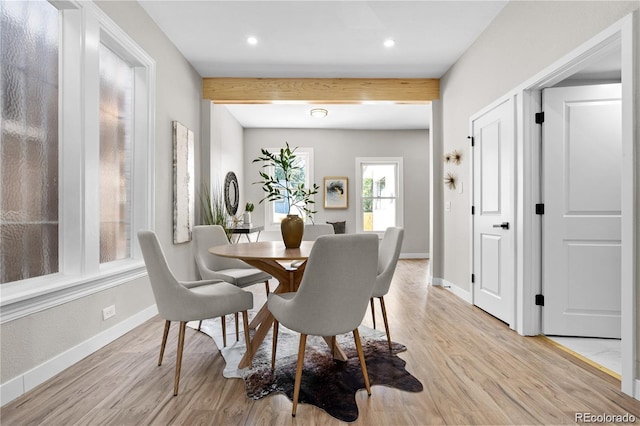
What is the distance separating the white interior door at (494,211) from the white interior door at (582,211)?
0.28 m

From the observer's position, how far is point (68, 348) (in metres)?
2.22

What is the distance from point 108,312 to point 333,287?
2.00 metres

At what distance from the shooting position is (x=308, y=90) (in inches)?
186

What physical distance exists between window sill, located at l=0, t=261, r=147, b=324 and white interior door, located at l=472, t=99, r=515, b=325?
3.28 m

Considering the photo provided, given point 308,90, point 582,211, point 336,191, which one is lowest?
point 582,211

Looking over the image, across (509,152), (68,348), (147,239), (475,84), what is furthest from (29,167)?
(475,84)

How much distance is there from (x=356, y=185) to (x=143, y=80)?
4955 mm

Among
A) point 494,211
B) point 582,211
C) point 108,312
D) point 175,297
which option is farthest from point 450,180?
point 108,312

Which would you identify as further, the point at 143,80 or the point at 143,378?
the point at 143,80

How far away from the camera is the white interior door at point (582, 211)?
105 inches

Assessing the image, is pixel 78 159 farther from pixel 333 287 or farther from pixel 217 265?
pixel 333 287

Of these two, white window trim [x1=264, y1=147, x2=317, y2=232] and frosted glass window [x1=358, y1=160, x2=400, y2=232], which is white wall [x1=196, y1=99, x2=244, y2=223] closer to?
white window trim [x1=264, y1=147, x2=317, y2=232]

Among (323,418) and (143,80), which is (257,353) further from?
(143,80)

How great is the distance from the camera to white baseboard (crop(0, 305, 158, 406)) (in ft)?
5.92
